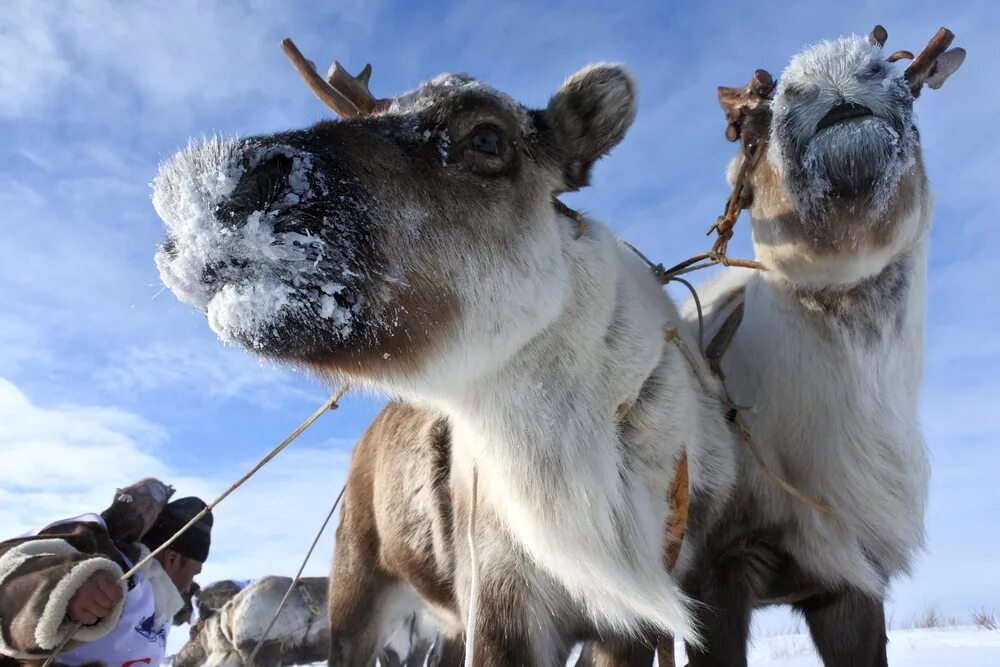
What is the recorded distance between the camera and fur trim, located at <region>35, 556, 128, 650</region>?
11.5 feet

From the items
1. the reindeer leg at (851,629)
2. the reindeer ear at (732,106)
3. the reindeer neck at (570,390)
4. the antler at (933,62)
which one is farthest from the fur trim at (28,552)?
the antler at (933,62)

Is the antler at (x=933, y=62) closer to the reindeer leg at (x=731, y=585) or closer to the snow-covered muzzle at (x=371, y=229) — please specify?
Answer: the snow-covered muzzle at (x=371, y=229)

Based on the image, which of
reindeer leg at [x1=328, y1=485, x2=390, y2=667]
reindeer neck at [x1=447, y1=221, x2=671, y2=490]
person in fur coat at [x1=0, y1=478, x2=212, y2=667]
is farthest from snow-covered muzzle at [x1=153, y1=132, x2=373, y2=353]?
reindeer leg at [x1=328, y1=485, x2=390, y2=667]

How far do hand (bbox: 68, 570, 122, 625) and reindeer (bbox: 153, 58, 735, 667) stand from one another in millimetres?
1677

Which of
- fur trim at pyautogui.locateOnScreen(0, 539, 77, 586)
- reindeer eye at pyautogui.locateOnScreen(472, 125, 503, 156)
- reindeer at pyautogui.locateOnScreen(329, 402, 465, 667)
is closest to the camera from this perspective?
reindeer eye at pyautogui.locateOnScreen(472, 125, 503, 156)

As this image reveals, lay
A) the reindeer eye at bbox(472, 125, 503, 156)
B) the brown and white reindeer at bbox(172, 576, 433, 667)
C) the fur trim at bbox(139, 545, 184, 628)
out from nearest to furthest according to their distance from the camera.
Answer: the reindeer eye at bbox(472, 125, 503, 156)
the fur trim at bbox(139, 545, 184, 628)
the brown and white reindeer at bbox(172, 576, 433, 667)

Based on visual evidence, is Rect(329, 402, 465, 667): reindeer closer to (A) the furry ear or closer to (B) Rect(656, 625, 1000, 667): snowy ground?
(A) the furry ear

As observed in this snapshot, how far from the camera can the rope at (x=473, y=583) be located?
2811 millimetres

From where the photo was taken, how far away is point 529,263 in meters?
2.63

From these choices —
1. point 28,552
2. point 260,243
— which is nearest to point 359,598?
point 28,552

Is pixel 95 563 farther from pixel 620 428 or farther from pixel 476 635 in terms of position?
pixel 620 428

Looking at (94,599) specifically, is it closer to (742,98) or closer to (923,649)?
(742,98)

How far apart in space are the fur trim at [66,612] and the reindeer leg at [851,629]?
3248 millimetres

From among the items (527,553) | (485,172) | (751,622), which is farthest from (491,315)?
(751,622)
